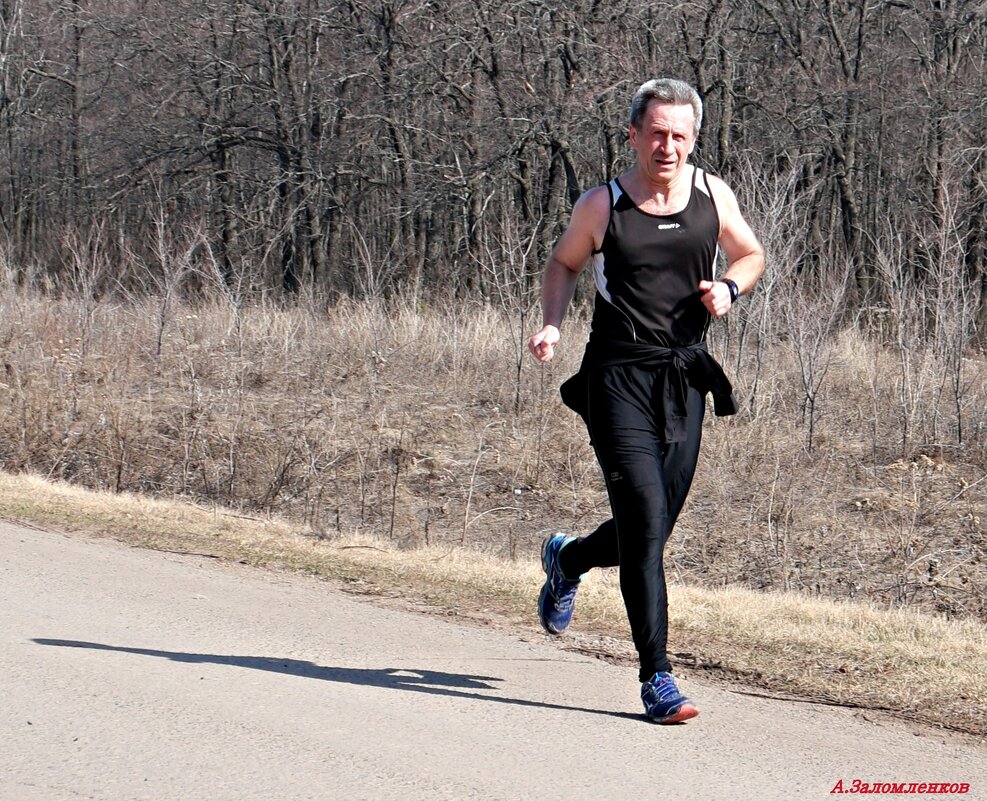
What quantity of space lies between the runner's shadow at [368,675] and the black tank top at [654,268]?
4.43ft

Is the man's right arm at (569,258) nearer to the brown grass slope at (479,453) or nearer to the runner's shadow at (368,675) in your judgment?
the runner's shadow at (368,675)

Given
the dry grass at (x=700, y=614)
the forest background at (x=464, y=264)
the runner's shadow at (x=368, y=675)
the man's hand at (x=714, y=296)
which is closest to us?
the man's hand at (x=714, y=296)

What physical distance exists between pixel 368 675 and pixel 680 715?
128 centimetres

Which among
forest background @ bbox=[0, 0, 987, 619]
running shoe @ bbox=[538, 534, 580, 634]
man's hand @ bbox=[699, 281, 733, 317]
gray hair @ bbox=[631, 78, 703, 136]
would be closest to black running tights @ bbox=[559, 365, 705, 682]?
man's hand @ bbox=[699, 281, 733, 317]

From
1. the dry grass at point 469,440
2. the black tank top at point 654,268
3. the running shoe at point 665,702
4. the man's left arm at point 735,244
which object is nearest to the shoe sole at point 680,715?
the running shoe at point 665,702

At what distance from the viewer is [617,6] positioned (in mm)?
23219

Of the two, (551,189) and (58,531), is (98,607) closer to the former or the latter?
(58,531)

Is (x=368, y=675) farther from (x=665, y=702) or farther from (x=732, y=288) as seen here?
(x=732, y=288)

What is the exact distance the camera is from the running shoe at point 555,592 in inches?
199

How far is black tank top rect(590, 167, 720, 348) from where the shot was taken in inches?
171

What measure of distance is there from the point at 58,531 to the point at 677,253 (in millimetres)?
5372

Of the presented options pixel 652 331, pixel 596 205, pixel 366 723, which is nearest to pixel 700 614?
pixel 652 331

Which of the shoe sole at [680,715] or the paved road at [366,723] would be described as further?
the shoe sole at [680,715]

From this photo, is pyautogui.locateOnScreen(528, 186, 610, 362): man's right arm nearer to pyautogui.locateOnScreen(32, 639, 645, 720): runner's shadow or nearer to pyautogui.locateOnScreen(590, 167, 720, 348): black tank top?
pyautogui.locateOnScreen(590, 167, 720, 348): black tank top
